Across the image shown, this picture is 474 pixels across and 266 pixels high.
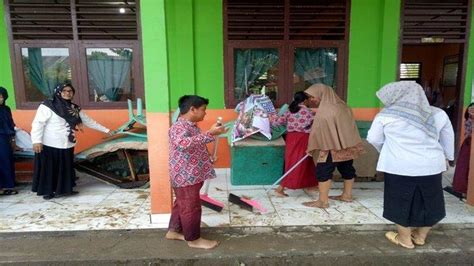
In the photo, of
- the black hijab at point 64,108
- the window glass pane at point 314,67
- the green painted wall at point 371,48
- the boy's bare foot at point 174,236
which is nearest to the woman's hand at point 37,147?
the black hijab at point 64,108

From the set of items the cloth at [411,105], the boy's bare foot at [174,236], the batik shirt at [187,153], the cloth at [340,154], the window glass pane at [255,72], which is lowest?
the boy's bare foot at [174,236]

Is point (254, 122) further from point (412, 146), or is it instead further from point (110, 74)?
point (110, 74)

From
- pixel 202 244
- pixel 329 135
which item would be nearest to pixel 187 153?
pixel 202 244

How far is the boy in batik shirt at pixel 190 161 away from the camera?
2.92 m

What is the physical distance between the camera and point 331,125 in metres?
3.85

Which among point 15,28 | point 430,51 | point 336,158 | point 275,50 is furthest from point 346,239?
point 430,51

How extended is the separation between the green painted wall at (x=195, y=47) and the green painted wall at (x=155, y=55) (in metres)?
1.96

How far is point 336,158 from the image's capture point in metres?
3.96

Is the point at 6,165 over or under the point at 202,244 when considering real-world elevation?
over

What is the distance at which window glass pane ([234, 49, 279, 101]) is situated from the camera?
5566 mm

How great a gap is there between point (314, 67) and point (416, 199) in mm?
3156

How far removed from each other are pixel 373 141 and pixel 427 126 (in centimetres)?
46

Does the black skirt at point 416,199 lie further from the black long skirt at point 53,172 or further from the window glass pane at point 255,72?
the black long skirt at point 53,172

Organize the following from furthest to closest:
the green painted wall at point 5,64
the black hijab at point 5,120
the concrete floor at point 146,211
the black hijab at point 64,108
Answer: the green painted wall at point 5,64
the black hijab at point 5,120
the black hijab at point 64,108
the concrete floor at point 146,211
